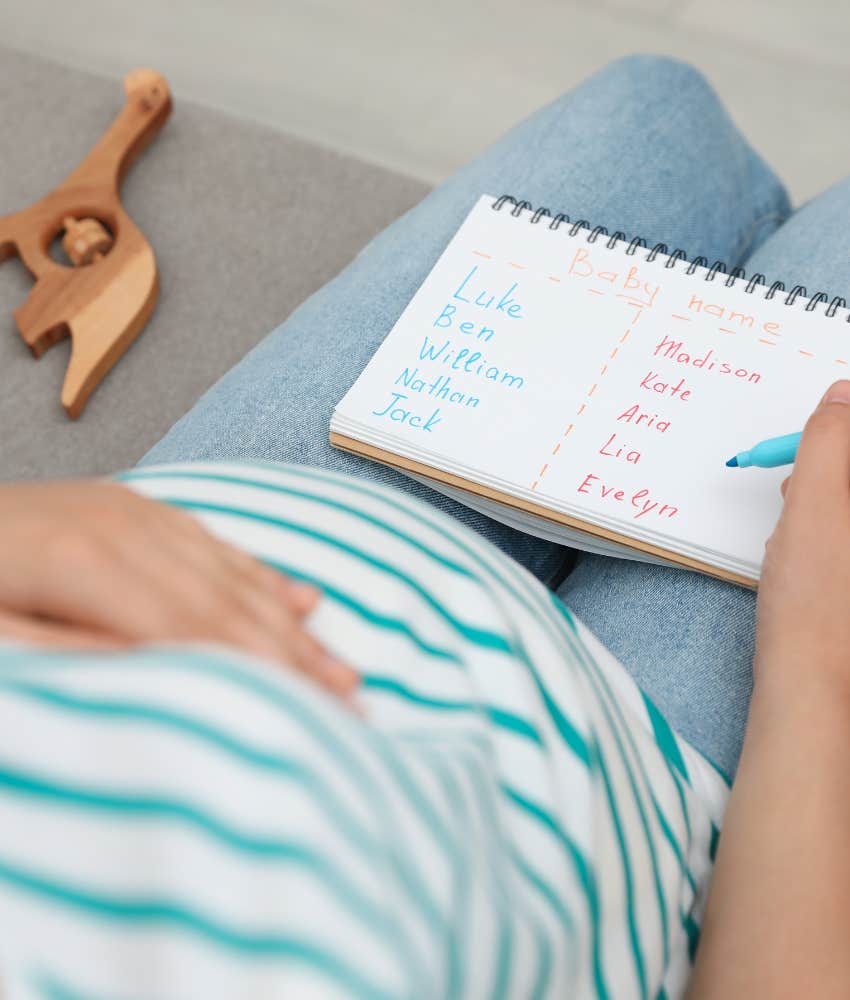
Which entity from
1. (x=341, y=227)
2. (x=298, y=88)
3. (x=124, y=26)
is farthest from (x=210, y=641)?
(x=124, y=26)

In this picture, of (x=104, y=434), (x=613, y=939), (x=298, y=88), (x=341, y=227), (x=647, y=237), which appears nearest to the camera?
(x=613, y=939)

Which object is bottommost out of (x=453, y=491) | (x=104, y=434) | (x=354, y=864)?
(x=104, y=434)

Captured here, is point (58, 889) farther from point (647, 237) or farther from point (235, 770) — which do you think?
point (647, 237)

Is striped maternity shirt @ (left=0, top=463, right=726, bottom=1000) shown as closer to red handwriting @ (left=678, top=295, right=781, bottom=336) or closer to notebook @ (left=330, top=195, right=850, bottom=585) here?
notebook @ (left=330, top=195, right=850, bottom=585)

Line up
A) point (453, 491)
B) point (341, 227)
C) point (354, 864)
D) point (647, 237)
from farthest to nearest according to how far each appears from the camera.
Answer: point (341, 227) → point (647, 237) → point (453, 491) → point (354, 864)

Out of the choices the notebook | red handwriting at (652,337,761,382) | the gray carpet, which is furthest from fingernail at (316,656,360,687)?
the gray carpet

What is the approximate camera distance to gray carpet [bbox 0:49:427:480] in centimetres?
104

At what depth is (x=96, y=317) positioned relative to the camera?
1.05 metres

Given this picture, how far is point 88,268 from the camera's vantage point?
1.08 metres

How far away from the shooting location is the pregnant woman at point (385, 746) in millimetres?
289

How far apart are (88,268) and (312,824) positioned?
2.99 ft

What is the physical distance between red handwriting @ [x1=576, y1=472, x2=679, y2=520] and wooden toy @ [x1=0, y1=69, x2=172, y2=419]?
0.59m

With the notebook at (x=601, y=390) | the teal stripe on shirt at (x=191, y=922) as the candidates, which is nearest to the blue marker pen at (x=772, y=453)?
the notebook at (x=601, y=390)

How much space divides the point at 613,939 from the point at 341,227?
0.94 m
